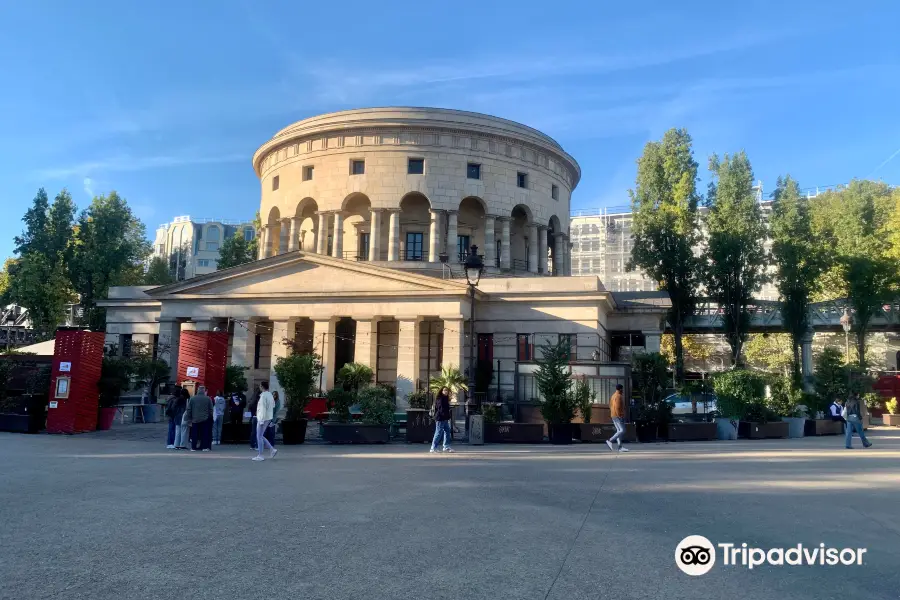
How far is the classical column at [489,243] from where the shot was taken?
42.9 meters

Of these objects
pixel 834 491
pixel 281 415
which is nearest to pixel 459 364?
pixel 281 415

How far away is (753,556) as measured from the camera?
6.32 m

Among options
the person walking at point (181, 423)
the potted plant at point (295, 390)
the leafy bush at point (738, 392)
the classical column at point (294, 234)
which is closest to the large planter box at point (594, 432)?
the leafy bush at point (738, 392)

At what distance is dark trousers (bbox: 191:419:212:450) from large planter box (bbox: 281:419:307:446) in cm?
249

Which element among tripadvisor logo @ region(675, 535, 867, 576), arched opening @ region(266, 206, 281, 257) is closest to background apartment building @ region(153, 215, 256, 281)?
arched opening @ region(266, 206, 281, 257)

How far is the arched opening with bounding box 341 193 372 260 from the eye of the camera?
4431 centimetres

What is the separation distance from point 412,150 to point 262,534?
3802cm

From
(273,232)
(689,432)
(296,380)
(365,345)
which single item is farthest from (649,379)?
(273,232)

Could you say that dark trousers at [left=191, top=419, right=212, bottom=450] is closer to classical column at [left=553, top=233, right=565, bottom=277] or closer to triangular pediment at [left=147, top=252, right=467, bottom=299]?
triangular pediment at [left=147, top=252, right=467, bottom=299]

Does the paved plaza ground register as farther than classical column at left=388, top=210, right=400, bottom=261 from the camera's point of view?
No

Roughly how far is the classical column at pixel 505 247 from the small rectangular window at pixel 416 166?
20.5 ft

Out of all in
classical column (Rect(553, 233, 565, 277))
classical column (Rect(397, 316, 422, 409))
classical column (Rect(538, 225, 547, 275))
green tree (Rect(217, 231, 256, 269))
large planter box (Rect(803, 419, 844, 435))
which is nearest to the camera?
large planter box (Rect(803, 419, 844, 435))

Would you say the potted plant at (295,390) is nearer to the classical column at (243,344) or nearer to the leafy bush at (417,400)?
the leafy bush at (417,400)

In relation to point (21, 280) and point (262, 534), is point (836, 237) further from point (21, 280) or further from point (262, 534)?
point (21, 280)
